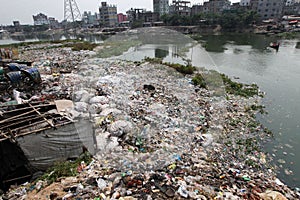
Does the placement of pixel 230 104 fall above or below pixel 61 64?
below

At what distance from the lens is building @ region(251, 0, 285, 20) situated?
35.3 metres

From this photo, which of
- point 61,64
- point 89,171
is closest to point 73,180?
point 89,171

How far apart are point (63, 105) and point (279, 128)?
199 inches

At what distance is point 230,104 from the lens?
4.99 meters

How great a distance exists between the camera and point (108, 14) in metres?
55.4

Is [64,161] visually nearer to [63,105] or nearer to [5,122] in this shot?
[5,122]

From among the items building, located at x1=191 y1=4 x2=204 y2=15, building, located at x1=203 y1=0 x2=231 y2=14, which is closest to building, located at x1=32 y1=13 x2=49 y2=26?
building, located at x1=191 y1=4 x2=204 y2=15

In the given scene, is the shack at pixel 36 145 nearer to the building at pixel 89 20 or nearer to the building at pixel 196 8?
the building at pixel 196 8

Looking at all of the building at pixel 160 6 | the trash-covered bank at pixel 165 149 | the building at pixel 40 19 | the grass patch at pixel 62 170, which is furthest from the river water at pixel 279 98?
the building at pixel 40 19

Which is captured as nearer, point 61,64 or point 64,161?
point 64,161

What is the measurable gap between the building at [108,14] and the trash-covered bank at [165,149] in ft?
183

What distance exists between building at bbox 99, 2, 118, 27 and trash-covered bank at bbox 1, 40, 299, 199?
55654 mm

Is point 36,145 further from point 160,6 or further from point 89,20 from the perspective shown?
point 89,20

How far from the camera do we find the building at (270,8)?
3531 centimetres
